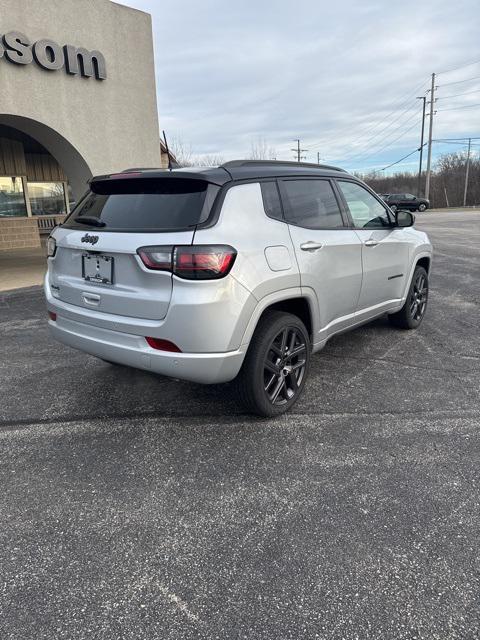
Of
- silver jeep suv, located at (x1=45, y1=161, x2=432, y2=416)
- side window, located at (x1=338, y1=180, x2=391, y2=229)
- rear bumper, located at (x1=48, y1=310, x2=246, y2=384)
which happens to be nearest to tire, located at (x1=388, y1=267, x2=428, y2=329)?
side window, located at (x1=338, y1=180, x2=391, y2=229)

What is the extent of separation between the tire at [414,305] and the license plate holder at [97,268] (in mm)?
3598

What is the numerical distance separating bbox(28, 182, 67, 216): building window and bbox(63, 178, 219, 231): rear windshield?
1542 cm

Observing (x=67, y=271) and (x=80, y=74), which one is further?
(x=80, y=74)

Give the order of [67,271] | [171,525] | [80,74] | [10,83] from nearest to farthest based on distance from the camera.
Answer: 1. [171,525]
2. [67,271]
3. [10,83]
4. [80,74]

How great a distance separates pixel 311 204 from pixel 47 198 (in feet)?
54.8

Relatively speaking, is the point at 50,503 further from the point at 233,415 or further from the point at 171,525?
the point at 233,415

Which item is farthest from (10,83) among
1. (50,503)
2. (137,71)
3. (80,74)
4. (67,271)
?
(50,503)

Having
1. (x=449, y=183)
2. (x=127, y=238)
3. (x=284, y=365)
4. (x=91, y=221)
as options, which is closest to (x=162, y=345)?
(x=127, y=238)

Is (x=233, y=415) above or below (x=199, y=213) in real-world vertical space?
below

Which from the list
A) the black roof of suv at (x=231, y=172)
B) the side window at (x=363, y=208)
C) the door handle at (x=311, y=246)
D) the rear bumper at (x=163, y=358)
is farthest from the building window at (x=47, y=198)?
the door handle at (x=311, y=246)

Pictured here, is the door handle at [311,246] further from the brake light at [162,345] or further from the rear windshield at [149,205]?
the brake light at [162,345]

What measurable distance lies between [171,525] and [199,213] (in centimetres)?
180

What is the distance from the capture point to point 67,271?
11.5ft

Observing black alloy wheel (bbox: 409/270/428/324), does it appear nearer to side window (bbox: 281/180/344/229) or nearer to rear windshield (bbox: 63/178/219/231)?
side window (bbox: 281/180/344/229)
